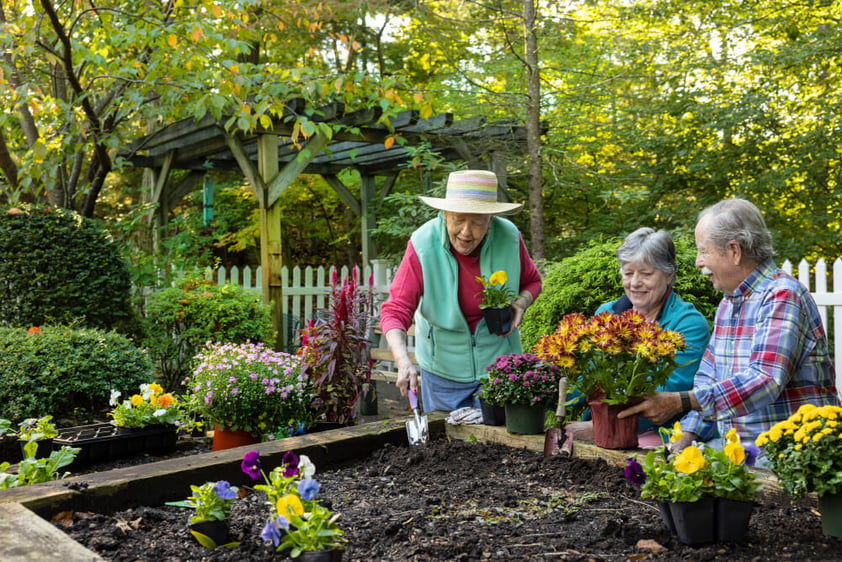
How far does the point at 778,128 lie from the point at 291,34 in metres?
7.78

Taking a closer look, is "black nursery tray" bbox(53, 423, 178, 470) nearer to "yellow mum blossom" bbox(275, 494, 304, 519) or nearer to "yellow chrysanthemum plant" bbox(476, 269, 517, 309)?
"yellow chrysanthemum plant" bbox(476, 269, 517, 309)

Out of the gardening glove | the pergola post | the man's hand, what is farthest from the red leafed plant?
the pergola post

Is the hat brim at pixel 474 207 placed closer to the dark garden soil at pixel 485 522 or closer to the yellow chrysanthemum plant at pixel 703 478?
the dark garden soil at pixel 485 522

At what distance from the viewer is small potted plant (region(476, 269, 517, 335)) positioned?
9.55ft

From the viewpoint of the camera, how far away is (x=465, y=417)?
295 centimetres

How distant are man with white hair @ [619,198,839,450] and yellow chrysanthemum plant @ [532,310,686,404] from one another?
88 mm

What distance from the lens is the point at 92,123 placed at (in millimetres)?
6629

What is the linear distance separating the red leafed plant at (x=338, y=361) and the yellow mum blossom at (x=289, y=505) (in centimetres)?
211

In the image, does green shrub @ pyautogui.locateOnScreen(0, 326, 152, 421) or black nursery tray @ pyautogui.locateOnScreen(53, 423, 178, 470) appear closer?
black nursery tray @ pyautogui.locateOnScreen(53, 423, 178, 470)

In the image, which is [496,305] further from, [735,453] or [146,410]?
[146,410]

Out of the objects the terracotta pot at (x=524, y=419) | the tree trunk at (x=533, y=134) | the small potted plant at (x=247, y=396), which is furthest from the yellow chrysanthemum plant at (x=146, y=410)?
the tree trunk at (x=533, y=134)

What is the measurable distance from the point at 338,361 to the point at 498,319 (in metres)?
1.14

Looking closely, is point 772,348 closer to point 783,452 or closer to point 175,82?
point 783,452

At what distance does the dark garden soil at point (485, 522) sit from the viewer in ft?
5.58
